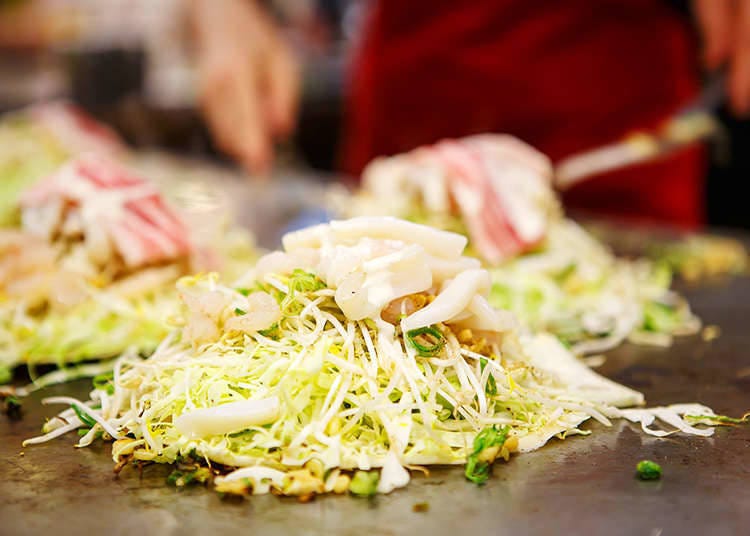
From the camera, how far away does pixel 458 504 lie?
1.60 meters

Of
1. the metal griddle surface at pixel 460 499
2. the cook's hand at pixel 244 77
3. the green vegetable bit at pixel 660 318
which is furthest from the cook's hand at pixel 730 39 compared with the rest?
the metal griddle surface at pixel 460 499

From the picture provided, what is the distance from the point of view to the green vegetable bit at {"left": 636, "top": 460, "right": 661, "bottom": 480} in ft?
5.59

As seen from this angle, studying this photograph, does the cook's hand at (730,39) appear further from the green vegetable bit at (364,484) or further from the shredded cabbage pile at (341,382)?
the green vegetable bit at (364,484)

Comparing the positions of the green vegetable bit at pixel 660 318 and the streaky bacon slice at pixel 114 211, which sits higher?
the streaky bacon slice at pixel 114 211

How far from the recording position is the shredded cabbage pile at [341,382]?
171 cm

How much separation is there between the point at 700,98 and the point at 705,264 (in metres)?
1.11

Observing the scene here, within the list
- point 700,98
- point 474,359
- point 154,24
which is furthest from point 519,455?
point 154,24

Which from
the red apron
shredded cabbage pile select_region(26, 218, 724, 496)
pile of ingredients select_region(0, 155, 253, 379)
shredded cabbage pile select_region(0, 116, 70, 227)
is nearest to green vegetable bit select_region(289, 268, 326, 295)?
shredded cabbage pile select_region(26, 218, 724, 496)

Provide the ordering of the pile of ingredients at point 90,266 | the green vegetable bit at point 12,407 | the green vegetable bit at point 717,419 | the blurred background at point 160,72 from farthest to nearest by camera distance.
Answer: the blurred background at point 160,72
the pile of ingredients at point 90,266
the green vegetable bit at point 12,407
the green vegetable bit at point 717,419

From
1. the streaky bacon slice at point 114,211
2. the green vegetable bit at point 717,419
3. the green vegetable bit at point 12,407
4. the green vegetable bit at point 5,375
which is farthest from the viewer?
the streaky bacon slice at point 114,211

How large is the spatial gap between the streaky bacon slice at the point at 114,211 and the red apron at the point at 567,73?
2777mm

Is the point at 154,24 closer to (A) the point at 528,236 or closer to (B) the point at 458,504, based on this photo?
(A) the point at 528,236

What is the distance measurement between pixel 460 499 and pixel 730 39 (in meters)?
4.13

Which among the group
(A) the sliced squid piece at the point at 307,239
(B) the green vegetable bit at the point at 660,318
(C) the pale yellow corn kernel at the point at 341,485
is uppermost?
(A) the sliced squid piece at the point at 307,239
